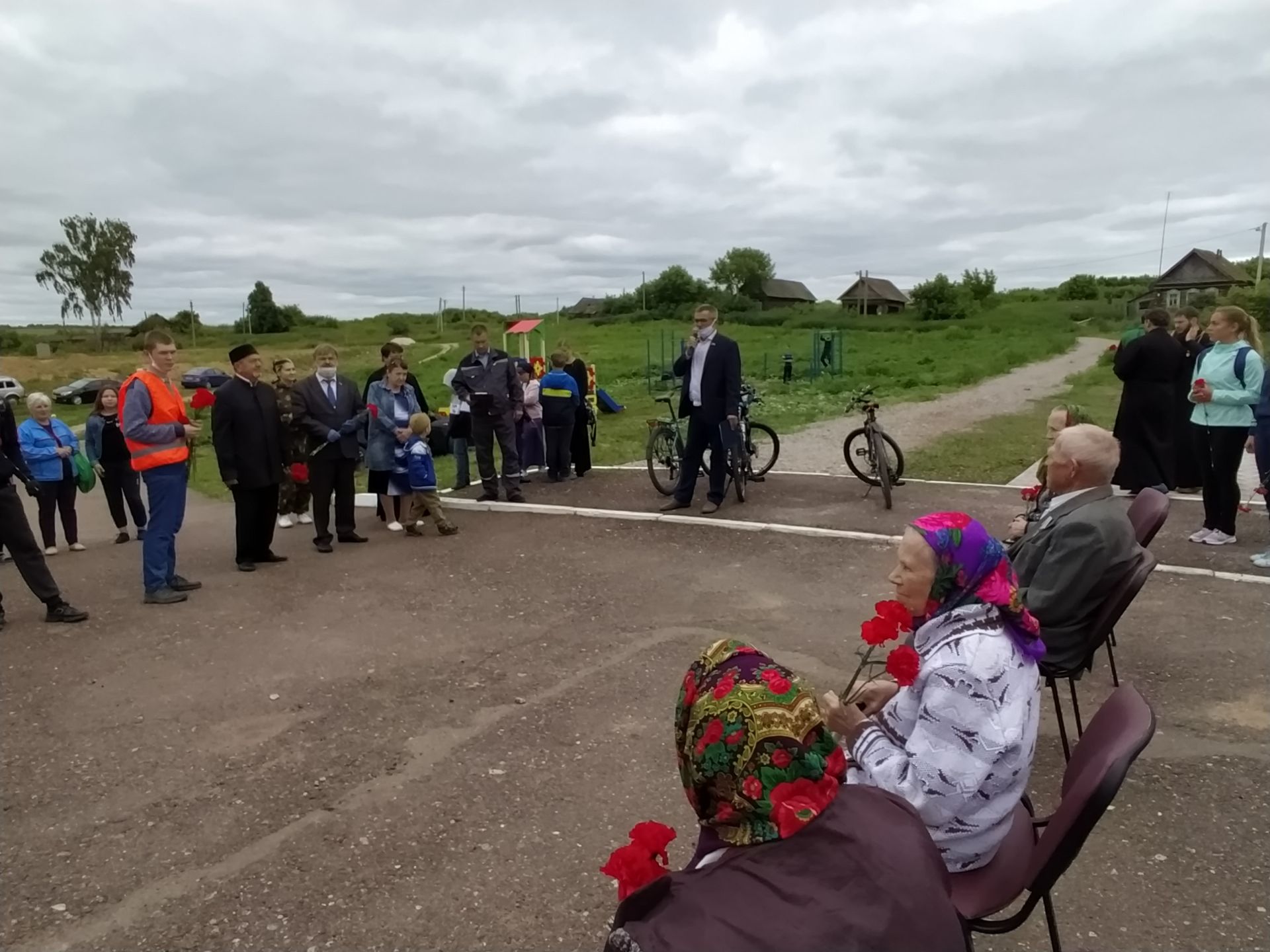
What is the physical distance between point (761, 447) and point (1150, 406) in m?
4.28

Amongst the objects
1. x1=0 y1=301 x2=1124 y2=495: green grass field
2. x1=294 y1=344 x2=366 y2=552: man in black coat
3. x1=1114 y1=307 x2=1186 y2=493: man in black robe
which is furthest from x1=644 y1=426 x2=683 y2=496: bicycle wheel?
x1=1114 y1=307 x2=1186 y2=493: man in black robe

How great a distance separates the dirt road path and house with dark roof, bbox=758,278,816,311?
71474 millimetres

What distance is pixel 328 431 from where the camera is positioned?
777cm

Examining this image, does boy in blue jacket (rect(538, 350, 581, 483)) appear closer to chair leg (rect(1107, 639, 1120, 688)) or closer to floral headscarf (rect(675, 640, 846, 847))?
chair leg (rect(1107, 639, 1120, 688))

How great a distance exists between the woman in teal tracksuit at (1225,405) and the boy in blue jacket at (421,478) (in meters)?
6.45

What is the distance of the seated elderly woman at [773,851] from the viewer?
1.38 meters

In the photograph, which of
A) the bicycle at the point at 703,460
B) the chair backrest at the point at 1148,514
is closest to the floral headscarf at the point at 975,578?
the chair backrest at the point at 1148,514

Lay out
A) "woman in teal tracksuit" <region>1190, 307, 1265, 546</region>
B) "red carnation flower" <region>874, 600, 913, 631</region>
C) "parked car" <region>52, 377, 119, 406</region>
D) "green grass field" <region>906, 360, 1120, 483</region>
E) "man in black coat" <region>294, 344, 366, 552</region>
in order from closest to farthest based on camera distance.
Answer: "red carnation flower" <region>874, 600, 913, 631</region>
"woman in teal tracksuit" <region>1190, 307, 1265, 546</region>
"man in black coat" <region>294, 344, 366, 552</region>
"green grass field" <region>906, 360, 1120, 483</region>
"parked car" <region>52, 377, 119, 406</region>

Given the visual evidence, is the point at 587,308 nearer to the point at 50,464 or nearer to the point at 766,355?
the point at 766,355

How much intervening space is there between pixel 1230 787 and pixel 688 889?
3221 mm

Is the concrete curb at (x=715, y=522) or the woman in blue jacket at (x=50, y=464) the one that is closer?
the concrete curb at (x=715, y=522)

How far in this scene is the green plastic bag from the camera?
855 centimetres

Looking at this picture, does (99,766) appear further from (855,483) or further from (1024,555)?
(855,483)

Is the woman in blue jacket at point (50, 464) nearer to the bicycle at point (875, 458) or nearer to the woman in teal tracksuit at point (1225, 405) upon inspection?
the bicycle at point (875, 458)
